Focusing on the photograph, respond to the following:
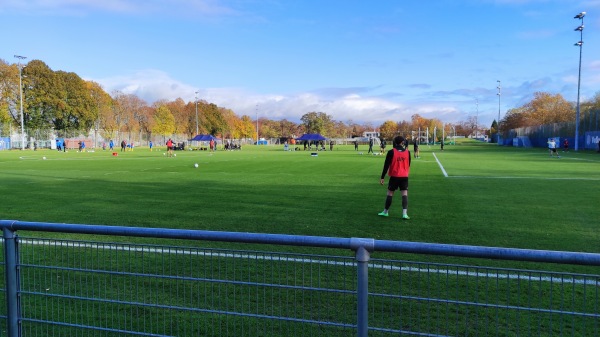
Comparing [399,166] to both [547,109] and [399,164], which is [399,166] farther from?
[547,109]

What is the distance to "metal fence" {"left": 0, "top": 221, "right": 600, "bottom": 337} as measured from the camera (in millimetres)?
2883

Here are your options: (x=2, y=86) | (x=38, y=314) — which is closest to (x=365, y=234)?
(x=38, y=314)

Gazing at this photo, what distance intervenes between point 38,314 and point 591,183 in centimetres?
1885

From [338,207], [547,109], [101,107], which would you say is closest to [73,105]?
[101,107]

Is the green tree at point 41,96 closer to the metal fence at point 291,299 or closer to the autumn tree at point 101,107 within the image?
the autumn tree at point 101,107

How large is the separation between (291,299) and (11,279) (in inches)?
107

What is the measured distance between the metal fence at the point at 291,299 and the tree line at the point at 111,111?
74.5 m

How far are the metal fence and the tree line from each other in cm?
7445

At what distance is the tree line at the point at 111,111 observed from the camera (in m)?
70.9

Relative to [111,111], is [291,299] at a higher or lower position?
lower

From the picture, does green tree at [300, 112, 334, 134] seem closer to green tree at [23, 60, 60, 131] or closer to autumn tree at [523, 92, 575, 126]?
autumn tree at [523, 92, 575, 126]

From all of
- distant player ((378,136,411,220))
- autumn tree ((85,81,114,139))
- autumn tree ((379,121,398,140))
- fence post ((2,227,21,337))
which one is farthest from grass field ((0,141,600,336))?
autumn tree ((379,121,398,140))

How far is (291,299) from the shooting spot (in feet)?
16.7

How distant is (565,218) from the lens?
33.5 feet
